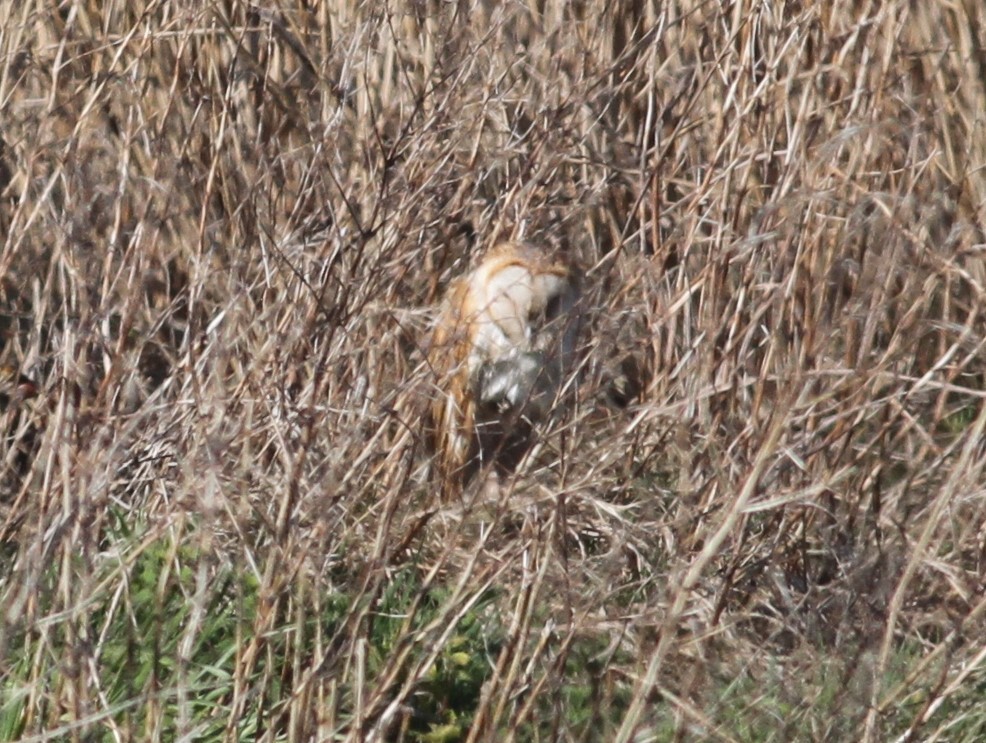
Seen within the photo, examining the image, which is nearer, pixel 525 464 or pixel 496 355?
pixel 525 464

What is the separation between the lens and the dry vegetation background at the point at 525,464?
2.49m

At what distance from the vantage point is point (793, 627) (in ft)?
9.02

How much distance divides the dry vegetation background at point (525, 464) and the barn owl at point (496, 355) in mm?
94

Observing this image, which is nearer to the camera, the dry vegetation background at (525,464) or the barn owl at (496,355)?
the dry vegetation background at (525,464)

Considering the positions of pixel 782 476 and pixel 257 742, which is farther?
pixel 782 476

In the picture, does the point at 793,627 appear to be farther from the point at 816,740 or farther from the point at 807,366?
the point at 807,366

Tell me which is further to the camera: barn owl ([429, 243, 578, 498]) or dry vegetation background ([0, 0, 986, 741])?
barn owl ([429, 243, 578, 498])

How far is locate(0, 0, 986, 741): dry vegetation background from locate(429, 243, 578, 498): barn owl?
0.31ft

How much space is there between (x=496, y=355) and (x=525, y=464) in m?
0.31

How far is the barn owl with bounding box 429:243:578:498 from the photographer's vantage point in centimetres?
304

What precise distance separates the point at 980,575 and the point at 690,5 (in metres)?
2.00

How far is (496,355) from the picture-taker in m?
3.06

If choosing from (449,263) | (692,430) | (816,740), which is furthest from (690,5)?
(816,740)

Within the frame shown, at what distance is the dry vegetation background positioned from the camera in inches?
98.2
